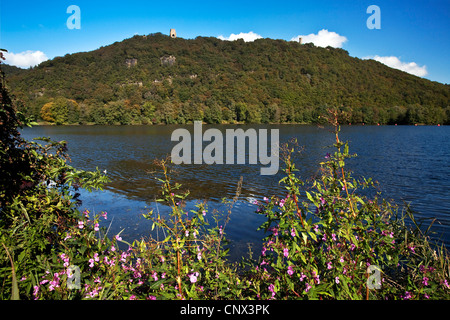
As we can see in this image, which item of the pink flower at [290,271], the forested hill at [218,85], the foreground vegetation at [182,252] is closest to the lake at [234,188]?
the foreground vegetation at [182,252]

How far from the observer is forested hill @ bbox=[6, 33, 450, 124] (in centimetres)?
9162

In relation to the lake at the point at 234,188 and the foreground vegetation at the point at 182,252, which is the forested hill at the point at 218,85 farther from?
the foreground vegetation at the point at 182,252

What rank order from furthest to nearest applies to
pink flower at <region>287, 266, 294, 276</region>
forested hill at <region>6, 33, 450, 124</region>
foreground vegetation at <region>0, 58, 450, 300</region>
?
forested hill at <region>6, 33, 450, 124</region> → pink flower at <region>287, 266, 294, 276</region> → foreground vegetation at <region>0, 58, 450, 300</region>

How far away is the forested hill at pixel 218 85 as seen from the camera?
91625mm

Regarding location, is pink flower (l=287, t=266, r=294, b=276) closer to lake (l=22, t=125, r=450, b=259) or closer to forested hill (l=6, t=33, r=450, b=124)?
lake (l=22, t=125, r=450, b=259)

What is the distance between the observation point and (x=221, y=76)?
465ft

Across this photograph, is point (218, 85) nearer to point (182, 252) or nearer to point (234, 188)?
point (234, 188)

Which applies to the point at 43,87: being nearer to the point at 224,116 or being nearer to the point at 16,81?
the point at 16,81

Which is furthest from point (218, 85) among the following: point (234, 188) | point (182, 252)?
point (182, 252)

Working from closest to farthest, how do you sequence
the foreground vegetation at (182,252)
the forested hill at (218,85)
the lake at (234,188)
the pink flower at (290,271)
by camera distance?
the foreground vegetation at (182,252) → the pink flower at (290,271) → the lake at (234,188) → the forested hill at (218,85)

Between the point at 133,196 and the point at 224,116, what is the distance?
287 ft

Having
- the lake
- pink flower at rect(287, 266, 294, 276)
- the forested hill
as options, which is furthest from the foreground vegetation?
the forested hill

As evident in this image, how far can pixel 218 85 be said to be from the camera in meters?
130

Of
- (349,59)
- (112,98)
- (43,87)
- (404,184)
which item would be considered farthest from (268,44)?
(404,184)
